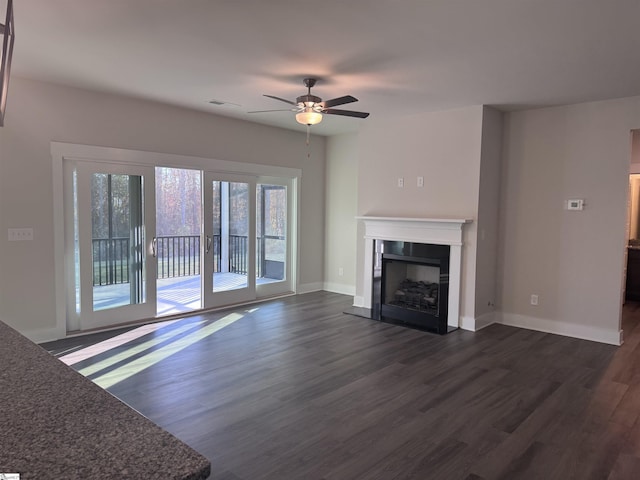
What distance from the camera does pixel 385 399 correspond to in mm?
3264

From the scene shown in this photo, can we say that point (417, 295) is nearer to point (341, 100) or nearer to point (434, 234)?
point (434, 234)

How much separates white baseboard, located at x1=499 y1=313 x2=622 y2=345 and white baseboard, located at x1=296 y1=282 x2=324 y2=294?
3.16 m

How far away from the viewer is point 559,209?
5047 millimetres

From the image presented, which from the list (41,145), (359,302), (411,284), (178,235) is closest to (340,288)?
(359,302)

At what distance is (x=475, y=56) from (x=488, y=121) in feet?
6.01

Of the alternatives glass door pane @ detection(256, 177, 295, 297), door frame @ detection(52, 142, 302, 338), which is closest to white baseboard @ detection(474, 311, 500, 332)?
glass door pane @ detection(256, 177, 295, 297)

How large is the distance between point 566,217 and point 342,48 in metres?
3.43

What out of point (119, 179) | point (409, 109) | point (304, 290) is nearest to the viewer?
point (119, 179)

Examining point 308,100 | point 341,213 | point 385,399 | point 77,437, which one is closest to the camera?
point 77,437

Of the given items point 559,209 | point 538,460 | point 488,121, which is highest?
point 488,121

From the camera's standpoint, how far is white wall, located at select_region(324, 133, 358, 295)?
718 cm

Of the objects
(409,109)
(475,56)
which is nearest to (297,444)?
(475,56)

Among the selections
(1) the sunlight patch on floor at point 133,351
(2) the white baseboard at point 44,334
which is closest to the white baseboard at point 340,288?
(1) the sunlight patch on floor at point 133,351

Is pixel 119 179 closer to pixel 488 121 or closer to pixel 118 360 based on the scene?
pixel 118 360
